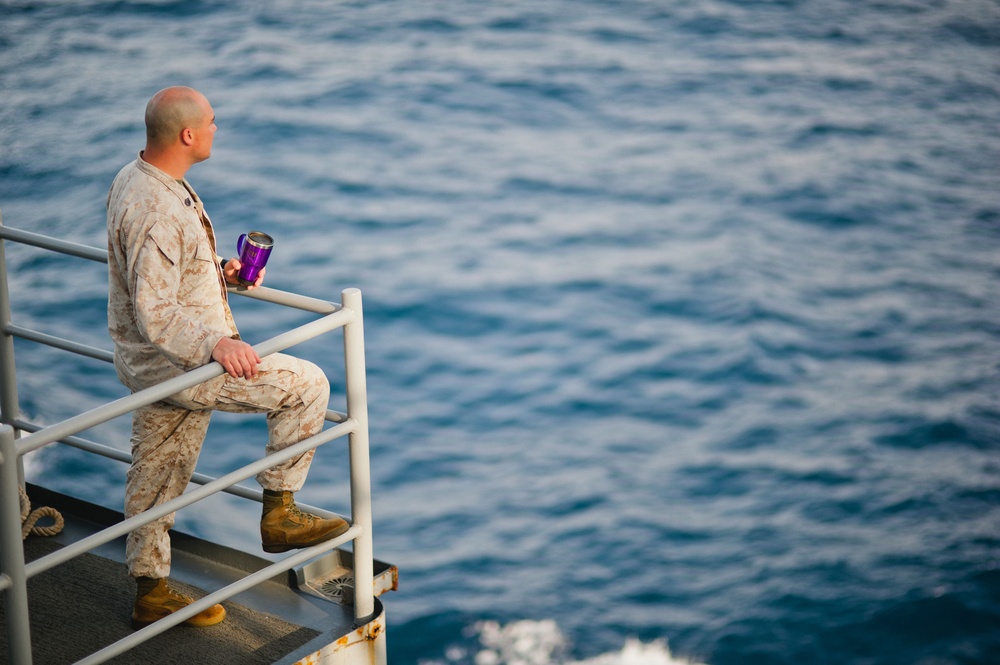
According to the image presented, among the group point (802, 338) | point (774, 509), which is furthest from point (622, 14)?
point (774, 509)

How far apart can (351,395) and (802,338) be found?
11.8 metres

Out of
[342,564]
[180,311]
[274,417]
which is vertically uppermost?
[180,311]

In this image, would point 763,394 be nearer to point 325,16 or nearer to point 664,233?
point 664,233

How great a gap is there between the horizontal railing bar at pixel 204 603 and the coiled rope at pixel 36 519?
37.9 inches

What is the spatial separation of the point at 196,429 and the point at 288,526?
42cm

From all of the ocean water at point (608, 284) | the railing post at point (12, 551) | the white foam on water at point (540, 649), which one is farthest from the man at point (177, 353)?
the ocean water at point (608, 284)

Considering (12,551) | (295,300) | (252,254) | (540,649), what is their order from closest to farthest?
(12,551) → (295,300) → (252,254) → (540,649)

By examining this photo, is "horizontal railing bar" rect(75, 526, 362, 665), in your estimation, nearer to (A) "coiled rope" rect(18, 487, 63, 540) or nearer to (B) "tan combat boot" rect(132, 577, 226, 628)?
(B) "tan combat boot" rect(132, 577, 226, 628)

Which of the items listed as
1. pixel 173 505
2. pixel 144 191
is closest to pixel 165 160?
pixel 144 191

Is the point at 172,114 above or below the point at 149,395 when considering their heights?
above

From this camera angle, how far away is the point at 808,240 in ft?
53.2

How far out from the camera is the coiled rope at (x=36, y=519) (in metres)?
4.10

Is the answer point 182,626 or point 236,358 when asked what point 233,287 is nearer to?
point 236,358

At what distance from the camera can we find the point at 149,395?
288 centimetres
